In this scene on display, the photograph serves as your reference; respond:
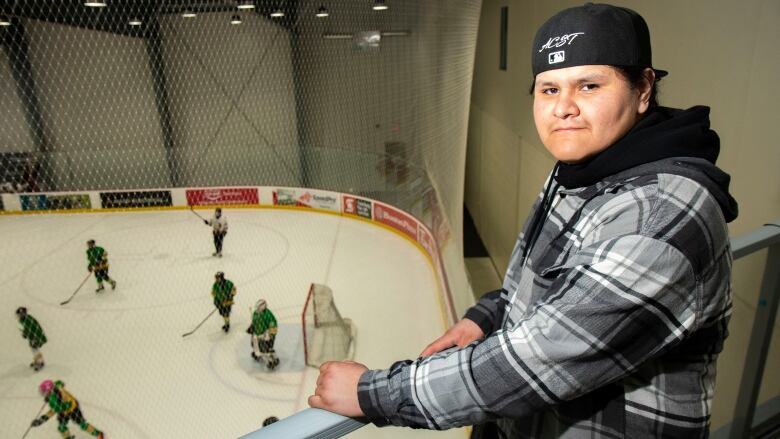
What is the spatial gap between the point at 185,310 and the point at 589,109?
18.6 feet

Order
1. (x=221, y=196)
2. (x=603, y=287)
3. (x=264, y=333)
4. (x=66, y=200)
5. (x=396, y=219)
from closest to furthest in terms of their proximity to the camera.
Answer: (x=603, y=287), (x=264, y=333), (x=396, y=219), (x=66, y=200), (x=221, y=196)

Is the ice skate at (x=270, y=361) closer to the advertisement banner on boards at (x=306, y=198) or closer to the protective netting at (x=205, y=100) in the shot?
the protective netting at (x=205, y=100)

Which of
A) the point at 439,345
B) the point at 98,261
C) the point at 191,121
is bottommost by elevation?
the point at 98,261

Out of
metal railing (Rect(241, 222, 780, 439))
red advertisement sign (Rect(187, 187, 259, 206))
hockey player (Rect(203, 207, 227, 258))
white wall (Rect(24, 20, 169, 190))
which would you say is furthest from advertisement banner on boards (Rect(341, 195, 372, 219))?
metal railing (Rect(241, 222, 780, 439))

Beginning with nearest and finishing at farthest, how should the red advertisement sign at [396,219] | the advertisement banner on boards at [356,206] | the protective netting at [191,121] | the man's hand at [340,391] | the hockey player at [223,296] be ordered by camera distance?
the man's hand at [340,391] < the hockey player at [223,296] < the protective netting at [191,121] < the red advertisement sign at [396,219] < the advertisement banner on boards at [356,206]

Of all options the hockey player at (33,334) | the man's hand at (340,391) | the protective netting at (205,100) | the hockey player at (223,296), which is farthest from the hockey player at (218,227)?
the man's hand at (340,391)

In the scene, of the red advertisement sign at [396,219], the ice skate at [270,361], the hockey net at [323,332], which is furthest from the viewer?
the red advertisement sign at [396,219]

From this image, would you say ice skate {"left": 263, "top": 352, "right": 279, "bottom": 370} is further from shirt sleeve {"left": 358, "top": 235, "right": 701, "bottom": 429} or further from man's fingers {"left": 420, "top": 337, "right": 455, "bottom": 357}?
shirt sleeve {"left": 358, "top": 235, "right": 701, "bottom": 429}

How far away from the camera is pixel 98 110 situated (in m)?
8.87

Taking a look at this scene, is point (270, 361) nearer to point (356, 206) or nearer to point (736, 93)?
point (736, 93)

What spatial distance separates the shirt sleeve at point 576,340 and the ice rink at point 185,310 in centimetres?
188

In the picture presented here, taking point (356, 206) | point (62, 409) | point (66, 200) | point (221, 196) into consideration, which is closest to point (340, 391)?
point (62, 409)

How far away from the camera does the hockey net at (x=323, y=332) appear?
4.53 m

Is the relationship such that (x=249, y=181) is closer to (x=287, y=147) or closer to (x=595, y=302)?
(x=287, y=147)
